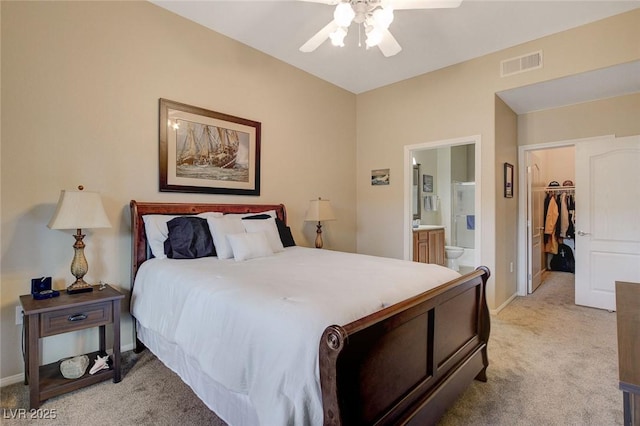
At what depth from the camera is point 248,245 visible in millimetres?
2680

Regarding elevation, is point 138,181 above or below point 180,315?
above

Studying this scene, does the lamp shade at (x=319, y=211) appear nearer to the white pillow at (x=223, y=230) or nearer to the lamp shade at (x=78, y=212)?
the white pillow at (x=223, y=230)

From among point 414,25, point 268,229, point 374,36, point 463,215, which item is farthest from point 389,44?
point 463,215

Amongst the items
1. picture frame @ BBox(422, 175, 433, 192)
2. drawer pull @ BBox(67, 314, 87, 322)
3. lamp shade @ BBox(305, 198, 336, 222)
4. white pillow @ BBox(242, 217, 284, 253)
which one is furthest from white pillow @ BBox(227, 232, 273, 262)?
picture frame @ BBox(422, 175, 433, 192)

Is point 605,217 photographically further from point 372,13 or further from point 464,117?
point 372,13

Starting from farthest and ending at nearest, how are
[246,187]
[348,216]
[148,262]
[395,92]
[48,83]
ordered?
[348,216] → [395,92] → [246,187] → [148,262] → [48,83]

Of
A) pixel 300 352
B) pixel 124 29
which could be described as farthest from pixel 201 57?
pixel 300 352

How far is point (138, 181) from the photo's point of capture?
2777 mm

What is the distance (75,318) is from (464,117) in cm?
426

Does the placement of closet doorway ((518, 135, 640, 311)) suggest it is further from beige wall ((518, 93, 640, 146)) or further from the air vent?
the air vent

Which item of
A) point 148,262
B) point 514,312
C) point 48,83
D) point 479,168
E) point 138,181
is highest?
point 48,83

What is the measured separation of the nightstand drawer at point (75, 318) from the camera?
195cm

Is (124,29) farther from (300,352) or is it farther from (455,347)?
(455,347)

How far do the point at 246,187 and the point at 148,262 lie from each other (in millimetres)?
1343
